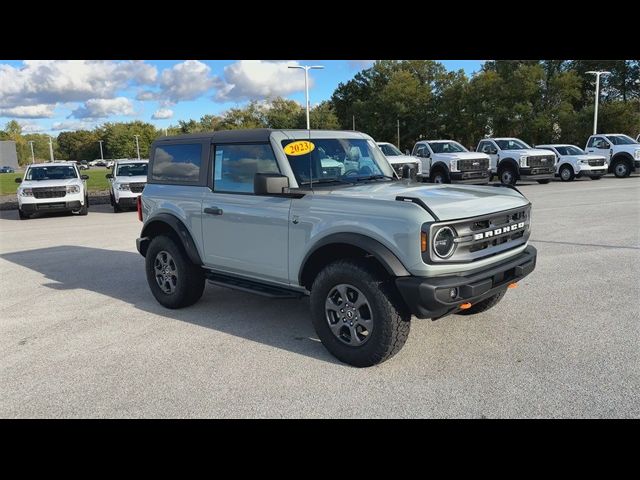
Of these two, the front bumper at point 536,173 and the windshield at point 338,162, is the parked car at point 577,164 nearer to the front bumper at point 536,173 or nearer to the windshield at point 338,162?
the front bumper at point 536,173

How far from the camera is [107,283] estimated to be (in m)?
7.32

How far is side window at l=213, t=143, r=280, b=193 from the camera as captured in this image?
5.04 meters

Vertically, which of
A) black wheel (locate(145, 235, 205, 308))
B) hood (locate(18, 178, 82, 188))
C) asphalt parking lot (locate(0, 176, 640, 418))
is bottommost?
asphalt parking lot (locate(0, 176, 640, 418))

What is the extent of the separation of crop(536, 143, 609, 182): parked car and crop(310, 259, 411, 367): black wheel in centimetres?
2189

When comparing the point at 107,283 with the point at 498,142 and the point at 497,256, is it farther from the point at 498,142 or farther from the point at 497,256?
the point at 498,142

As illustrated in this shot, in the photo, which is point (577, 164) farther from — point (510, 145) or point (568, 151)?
point (510, 145)

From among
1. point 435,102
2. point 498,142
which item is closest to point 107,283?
point 498,142

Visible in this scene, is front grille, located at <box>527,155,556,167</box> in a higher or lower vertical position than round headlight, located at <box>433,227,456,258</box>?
higher

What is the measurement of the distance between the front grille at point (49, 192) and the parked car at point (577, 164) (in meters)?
19.8

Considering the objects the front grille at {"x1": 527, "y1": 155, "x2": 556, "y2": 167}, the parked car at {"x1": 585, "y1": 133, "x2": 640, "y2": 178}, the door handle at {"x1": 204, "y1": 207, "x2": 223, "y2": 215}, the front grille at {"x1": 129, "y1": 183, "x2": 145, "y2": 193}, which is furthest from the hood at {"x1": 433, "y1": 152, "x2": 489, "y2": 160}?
the door handle at {"x1": 204, "y1": 207, "x2": 223, "y2": 215}

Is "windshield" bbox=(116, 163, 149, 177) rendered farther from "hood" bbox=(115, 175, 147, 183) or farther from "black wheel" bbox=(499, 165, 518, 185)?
"black wheel" bbox=(499, 165, 518, 185)

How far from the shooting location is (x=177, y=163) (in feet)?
19.8
